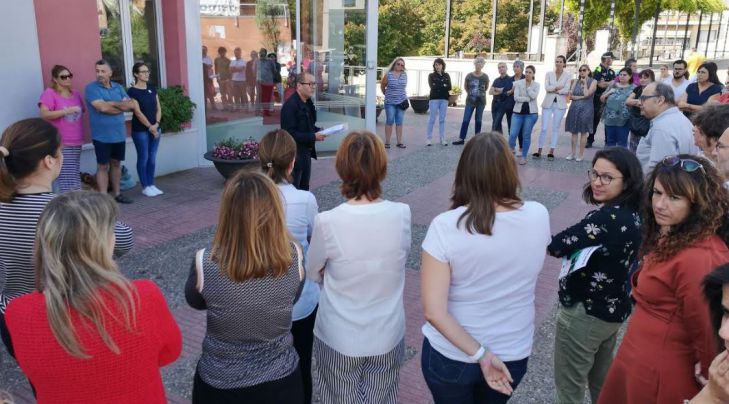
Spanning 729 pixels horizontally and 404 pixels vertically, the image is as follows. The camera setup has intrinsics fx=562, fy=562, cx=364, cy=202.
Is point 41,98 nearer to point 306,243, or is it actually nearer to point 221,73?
point 221,73

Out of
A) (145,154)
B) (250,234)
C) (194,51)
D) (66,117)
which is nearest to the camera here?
(250,234)

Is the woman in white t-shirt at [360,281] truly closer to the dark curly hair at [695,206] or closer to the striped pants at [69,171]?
the dark curly hair at [695,206]

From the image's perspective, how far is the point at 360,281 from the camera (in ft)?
7.90

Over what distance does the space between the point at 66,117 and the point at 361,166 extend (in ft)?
18.4

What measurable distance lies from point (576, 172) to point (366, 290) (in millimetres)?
8270

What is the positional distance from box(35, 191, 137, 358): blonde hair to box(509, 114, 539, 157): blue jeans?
30.1ft

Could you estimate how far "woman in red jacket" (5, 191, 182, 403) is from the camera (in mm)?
1677

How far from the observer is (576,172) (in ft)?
32.1

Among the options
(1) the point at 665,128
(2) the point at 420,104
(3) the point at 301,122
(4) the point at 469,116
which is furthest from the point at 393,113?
(1) the point at 665,128

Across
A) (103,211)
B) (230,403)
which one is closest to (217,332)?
(230,403)

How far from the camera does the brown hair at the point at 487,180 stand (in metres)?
2.12

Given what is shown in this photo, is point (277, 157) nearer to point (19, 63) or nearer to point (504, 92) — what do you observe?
point (19, 63)

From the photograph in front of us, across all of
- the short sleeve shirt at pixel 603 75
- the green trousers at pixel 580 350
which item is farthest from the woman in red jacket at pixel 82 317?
the short sleeve shirt at pixel 603 75

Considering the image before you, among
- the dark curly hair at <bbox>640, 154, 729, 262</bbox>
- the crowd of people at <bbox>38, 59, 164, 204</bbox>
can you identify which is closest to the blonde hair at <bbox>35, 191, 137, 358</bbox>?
the dark curly hair at <bbox>640, 154, 729, 262</bbox>
